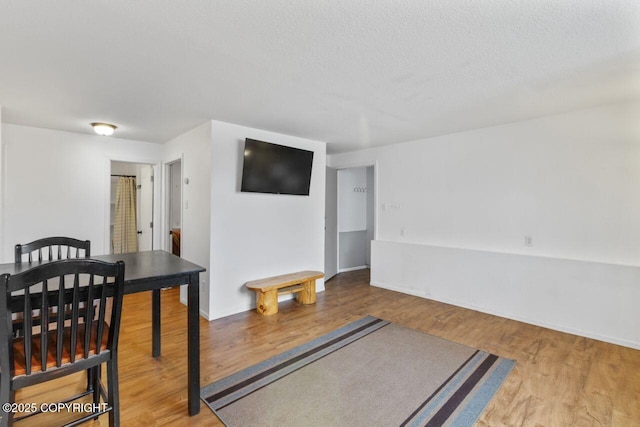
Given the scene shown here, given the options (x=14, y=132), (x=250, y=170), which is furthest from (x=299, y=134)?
(x=14, y=132)

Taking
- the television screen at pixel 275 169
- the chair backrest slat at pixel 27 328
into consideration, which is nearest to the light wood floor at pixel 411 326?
the chair backrest slat at pixel 27 328

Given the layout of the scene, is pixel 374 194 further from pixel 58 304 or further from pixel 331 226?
pixel 58 304

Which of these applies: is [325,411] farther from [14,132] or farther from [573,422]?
[14,132]

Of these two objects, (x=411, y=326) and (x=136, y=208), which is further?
(x=136, y=208)

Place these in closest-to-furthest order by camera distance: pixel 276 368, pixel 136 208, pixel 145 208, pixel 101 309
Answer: pixel 101 309 < pixel 276 368 < pixel 145 208 < pixel 136 208

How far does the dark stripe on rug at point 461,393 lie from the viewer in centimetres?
182

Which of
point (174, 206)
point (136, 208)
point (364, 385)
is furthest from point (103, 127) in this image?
point (364, 385)

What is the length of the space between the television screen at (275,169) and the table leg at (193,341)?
188 centimetres

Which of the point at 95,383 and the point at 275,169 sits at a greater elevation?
the point at 275,169

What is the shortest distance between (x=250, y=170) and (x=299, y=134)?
939 millimetres

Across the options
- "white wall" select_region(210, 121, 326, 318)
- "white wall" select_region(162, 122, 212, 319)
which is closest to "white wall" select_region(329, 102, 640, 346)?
"white wall" select_region(210, 121, 326, 318)

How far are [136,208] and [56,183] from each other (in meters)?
1.70

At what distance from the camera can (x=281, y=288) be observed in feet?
12.5

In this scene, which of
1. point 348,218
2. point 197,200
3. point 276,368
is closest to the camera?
point 276,368
